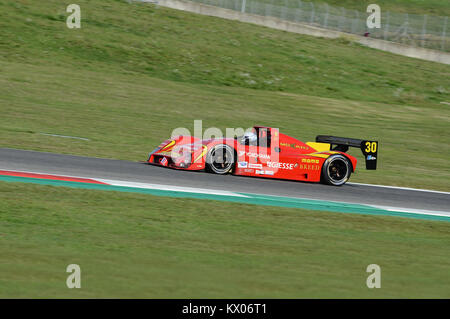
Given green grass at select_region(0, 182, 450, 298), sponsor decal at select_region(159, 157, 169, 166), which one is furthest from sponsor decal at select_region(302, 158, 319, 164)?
green grass at select_region(0, 182, 450, 298)

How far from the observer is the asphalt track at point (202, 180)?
39.9ft

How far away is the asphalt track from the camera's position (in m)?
12.2

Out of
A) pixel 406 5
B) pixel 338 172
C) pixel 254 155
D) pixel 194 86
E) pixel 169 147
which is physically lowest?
pixel 338 172

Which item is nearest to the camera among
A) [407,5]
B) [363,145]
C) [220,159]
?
[220,159]

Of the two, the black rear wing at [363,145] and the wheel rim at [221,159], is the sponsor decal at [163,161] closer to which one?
the wheel rim at [221,159]

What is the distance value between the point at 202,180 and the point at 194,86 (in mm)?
15108

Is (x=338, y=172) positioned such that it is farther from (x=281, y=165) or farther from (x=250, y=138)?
(x=250, y=138)

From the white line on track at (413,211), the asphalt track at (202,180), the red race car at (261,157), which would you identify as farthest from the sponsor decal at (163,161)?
the white line on track at (413,211)

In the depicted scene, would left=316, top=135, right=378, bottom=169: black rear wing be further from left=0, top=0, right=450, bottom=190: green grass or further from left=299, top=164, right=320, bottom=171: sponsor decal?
left=0, top=0, right=450, bottom=190: green grass

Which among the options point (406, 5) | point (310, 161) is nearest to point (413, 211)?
point (310, 161)

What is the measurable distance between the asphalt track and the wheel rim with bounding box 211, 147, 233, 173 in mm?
210

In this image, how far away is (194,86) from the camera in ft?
89.4

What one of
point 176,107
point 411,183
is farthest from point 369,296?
point 176,107

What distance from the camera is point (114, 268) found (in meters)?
6.58
